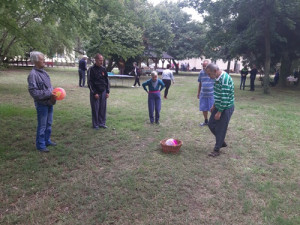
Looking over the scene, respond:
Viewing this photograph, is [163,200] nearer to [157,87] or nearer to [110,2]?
[157,87]

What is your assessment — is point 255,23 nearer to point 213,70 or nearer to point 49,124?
point 213,70

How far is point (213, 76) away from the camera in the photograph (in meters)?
4.63

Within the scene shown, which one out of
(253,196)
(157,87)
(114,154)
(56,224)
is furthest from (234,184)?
(157,87)


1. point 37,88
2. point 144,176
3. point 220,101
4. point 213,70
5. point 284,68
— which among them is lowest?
point 144,176

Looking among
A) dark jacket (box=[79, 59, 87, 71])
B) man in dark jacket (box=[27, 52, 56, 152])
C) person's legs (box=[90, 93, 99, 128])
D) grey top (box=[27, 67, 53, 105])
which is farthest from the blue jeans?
dark jacket (box=[79, 59, 87, 71])

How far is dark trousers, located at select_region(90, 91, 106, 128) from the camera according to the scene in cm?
629

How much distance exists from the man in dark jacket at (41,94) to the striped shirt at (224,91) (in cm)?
306

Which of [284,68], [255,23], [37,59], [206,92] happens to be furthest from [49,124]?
[284,68]

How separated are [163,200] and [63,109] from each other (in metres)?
6.32

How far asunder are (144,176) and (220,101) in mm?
1997

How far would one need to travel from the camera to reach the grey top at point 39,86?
4344 millimetres

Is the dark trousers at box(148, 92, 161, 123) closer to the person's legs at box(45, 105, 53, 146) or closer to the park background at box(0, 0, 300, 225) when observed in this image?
the park background at box(0, 0, 300, 225)

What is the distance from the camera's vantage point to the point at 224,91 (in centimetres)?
461

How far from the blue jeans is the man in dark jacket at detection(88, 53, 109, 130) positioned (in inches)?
60.7
